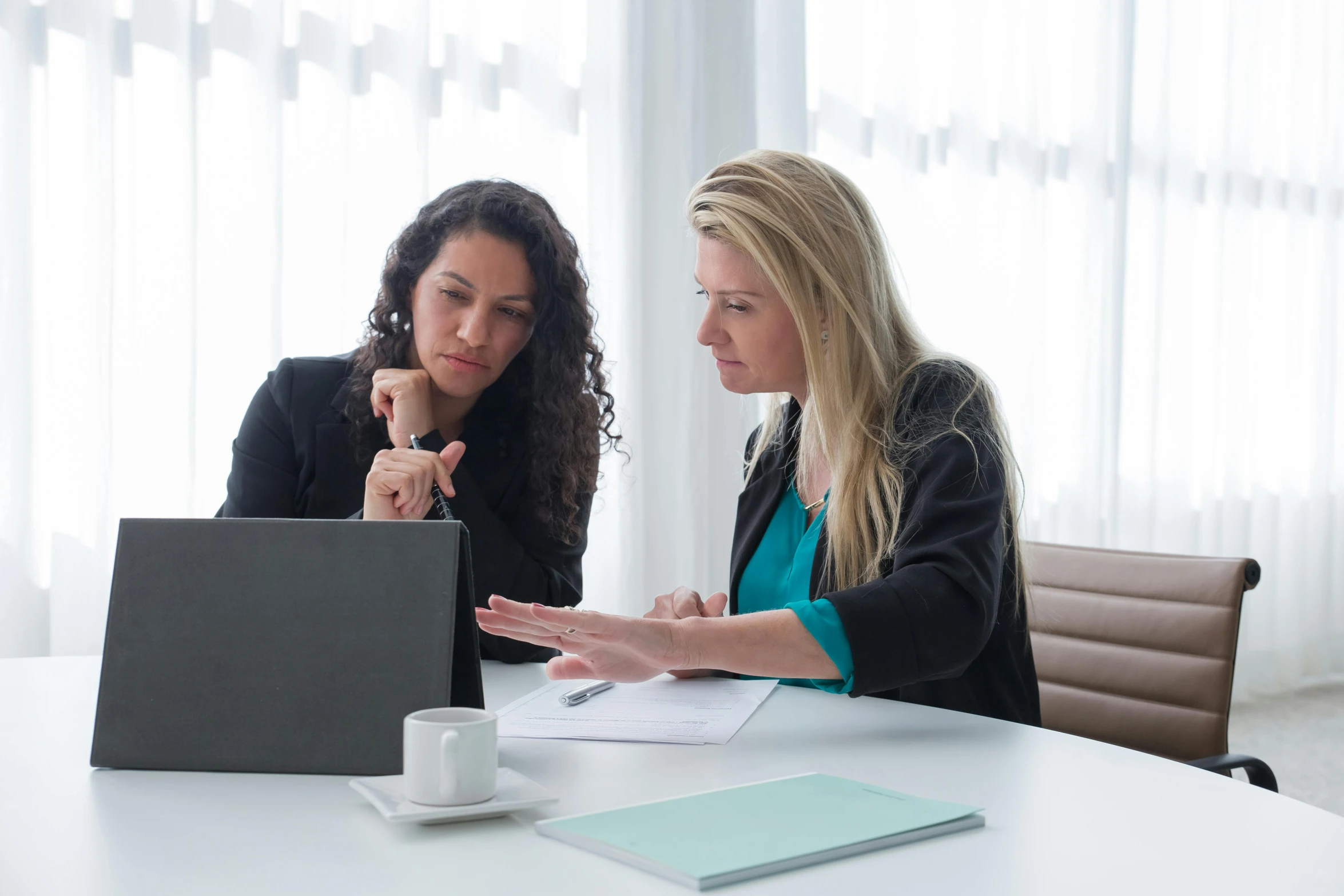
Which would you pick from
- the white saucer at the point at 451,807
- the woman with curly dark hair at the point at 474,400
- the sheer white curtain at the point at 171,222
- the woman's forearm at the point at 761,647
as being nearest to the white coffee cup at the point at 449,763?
the white saucer at the point at 451,807

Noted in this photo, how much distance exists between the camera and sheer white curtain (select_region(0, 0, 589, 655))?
2.18 meters

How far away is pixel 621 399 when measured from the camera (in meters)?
2.93

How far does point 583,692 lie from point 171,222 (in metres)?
1.67

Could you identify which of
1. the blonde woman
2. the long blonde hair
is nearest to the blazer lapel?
the blonde woman

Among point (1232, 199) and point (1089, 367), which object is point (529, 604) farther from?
point (1232, 199)

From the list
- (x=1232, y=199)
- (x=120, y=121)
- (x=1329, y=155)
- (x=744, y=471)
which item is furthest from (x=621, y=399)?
(x=1329, y=155)

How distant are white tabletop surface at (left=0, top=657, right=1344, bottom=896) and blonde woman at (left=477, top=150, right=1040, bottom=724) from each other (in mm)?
99

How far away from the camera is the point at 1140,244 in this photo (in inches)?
163

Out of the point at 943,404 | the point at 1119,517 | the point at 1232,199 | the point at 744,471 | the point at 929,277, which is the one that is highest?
the point at 1232,199

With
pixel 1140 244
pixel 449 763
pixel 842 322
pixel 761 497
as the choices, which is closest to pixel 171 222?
pixel 761 497

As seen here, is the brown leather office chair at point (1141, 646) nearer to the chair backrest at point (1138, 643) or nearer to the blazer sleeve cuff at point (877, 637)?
the chair backrest at point (1138, 643)

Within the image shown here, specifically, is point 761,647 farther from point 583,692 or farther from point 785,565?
point 785,565

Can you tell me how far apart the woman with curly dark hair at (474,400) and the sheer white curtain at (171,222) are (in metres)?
0.65

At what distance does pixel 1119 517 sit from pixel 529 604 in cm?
363
